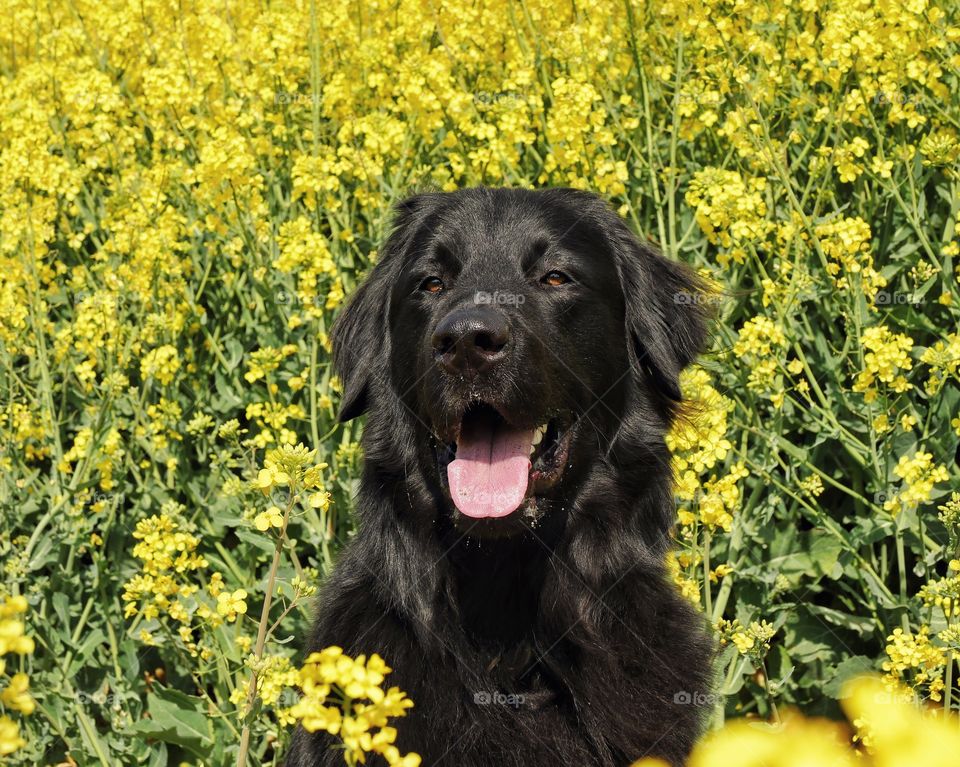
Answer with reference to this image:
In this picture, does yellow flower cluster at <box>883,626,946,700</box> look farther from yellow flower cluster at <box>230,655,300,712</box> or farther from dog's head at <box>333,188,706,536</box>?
yellow flower cluster at <box>230,655,300,712</box>

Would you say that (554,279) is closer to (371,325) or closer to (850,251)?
(371,325)

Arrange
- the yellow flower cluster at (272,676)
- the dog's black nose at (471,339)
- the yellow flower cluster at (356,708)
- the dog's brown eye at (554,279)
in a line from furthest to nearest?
1. the dog's brown eye at (554,279)
2. the dog's black nose at (471,339)
3. the yellow flower cluster at (272,676)
4. the yellow flower cluster at (356,708)

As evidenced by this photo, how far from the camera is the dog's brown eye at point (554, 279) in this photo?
9.86 ft

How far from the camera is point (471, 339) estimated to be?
256 centimetres

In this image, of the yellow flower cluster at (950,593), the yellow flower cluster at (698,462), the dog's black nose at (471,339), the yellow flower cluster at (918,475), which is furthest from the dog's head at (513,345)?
the yellow flower cluster at (950,593)

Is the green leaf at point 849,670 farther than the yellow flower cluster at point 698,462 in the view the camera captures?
Yes

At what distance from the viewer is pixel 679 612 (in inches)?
114

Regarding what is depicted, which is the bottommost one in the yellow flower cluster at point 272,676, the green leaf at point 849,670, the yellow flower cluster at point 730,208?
the green leaf at point 849,670

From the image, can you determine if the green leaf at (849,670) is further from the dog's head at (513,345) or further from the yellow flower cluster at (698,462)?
the dog's head at (513,345)

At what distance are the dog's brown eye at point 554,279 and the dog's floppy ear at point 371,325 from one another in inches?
18.8

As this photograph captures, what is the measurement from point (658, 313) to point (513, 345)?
0.78 metres

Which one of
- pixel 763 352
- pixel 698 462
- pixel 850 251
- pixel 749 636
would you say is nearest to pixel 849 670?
pixel 749 636

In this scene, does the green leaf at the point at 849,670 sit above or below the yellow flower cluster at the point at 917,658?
below

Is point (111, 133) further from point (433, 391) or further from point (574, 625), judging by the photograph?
point (574, 625)
